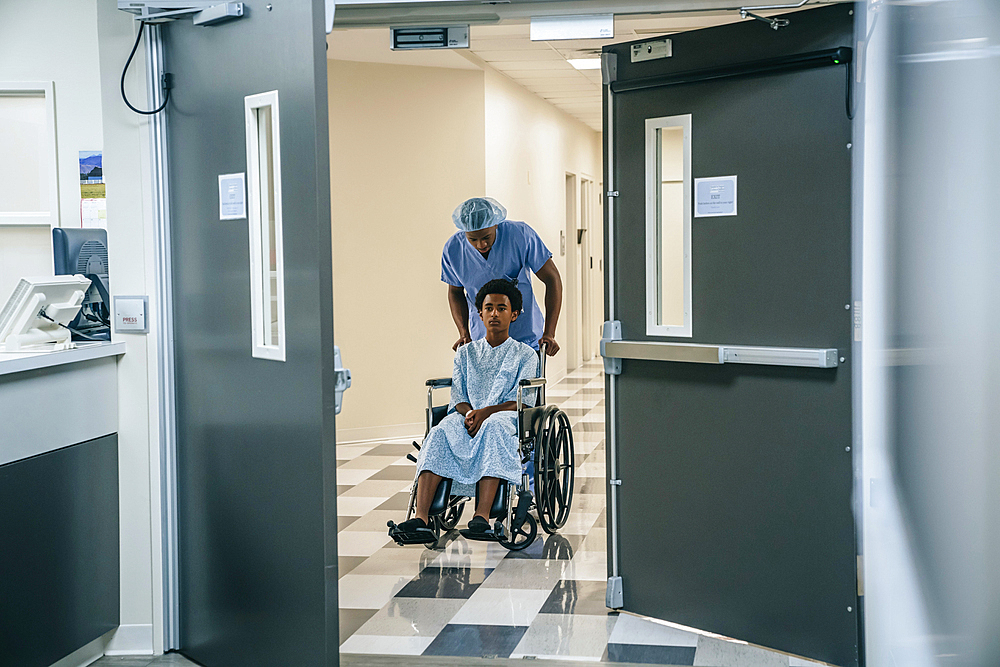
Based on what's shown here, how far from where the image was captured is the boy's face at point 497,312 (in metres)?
4.32

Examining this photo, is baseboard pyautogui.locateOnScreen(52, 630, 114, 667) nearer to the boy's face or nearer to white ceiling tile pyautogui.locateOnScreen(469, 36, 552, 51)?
the boy's face

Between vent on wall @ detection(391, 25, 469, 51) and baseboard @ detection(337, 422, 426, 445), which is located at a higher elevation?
vent on wall @ detection(391, 25, 469, 51)

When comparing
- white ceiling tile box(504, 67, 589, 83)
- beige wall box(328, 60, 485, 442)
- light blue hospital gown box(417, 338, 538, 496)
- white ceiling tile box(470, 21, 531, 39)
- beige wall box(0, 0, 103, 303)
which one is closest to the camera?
light blue hospital gown box(417, 338, 538, 496)

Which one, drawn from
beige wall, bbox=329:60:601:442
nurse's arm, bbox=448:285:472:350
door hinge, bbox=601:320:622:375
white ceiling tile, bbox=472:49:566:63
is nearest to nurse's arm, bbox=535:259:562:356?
nurse's arm, bbox=448:285:472:350

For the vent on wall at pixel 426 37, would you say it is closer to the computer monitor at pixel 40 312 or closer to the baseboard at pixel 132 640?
the computer monitor at pixel 40 312

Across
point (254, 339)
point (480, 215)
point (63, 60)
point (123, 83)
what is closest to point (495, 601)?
point (254, 339)

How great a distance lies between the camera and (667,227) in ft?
10.2

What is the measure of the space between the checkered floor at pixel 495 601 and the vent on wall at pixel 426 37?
6.45 ft

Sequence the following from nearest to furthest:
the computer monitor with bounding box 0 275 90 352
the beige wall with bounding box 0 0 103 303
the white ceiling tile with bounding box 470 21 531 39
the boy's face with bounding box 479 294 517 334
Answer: the computer monitor with bounding box 0 275 90 352
the boy's face with bounding box 479 294 517 334
the beige wall with bounding box 0 0 103 303
the white ceiling tile with bounding box 470 21 531 39

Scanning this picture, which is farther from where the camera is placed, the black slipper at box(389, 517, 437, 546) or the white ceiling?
the white ceiling

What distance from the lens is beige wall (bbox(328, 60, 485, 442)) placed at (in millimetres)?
7062

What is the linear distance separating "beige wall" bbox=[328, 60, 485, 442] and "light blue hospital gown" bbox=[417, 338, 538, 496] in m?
2.89

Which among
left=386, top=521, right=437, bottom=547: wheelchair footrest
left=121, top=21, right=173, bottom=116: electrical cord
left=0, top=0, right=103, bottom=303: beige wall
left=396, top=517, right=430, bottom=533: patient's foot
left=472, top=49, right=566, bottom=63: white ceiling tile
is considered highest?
left=472, top=49, right=566, bottom=63: white ceiling tile

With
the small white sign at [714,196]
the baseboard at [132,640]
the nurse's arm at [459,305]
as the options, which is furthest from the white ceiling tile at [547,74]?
the baseboard at [132,640]
